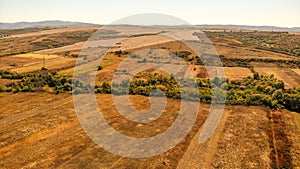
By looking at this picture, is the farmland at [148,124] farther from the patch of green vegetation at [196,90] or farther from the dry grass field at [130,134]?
the patch of green vegetation at [196,90]

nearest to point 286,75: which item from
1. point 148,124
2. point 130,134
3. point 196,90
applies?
point 196,90

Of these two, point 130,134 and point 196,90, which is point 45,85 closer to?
point 196,90

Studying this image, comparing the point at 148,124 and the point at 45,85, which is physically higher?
the point at 45,85

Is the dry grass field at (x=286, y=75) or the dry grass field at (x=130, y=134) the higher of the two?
the dry grass field at (x=286, y=75)

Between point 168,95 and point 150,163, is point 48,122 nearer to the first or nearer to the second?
point 150,163

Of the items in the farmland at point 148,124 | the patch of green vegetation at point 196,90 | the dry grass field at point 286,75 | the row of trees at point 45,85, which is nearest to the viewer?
the farmland at point 148,124

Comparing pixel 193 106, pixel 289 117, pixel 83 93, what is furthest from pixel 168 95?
pixel 289 117

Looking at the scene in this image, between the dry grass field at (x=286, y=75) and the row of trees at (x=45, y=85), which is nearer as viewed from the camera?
the row of trees at (x=45, y=85)

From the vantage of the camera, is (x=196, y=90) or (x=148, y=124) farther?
(x=196, y=90)

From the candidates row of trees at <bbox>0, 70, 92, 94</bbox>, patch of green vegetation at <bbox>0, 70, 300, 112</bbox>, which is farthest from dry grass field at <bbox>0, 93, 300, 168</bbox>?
row of trees at <bbox>0, 70, 92, 94</bbox>

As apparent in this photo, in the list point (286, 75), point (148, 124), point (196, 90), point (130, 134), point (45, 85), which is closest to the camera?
point (130, 134)

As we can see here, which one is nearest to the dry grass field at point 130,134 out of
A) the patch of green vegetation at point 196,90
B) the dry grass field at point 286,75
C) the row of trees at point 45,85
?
the patch of green vegetation at point 196,90
